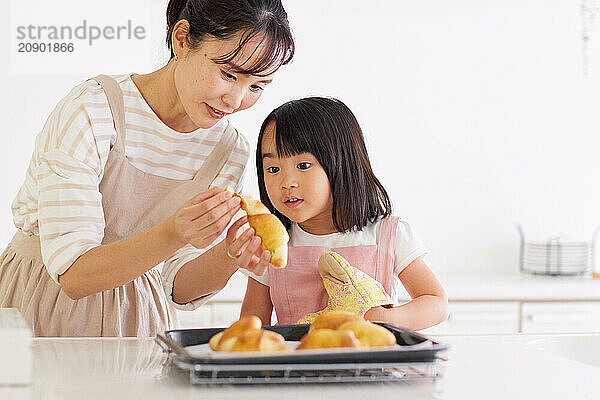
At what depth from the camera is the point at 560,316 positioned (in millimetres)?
3072

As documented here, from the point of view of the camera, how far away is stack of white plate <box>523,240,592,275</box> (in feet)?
11.1

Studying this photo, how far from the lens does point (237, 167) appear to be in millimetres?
1526

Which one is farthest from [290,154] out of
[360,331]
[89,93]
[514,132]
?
[514,132]

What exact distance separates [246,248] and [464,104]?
2514 millimetres

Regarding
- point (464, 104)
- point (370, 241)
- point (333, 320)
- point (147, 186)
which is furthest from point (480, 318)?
point (333, 320)

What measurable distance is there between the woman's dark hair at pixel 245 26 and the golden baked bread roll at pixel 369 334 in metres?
0.57

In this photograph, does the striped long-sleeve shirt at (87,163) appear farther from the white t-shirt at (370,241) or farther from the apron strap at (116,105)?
the white t-shirt at (370,241)

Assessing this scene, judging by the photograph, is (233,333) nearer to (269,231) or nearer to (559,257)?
(269,231)

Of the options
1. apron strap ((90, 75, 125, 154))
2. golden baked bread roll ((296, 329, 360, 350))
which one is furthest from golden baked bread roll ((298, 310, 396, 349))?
apron strap ((90, 75, 125, 154))

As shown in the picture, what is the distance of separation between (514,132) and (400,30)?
0.71m

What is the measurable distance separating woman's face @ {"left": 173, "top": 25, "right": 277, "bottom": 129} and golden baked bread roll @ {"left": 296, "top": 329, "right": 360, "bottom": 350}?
0.58 meters

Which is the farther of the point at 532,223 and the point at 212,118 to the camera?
the point at 532,223

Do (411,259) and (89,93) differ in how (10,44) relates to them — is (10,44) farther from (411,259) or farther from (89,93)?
(411,259)

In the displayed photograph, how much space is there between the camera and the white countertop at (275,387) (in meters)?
0.84
